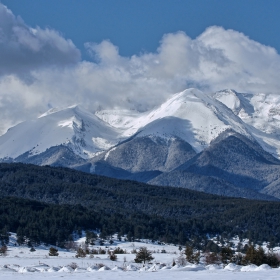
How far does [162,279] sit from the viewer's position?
96.0 meters

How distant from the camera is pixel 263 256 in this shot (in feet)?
430

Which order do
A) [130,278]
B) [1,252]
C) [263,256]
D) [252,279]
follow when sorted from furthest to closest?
[1,252], [263,256], [130,278], [252,279]

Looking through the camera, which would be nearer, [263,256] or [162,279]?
[162,279]

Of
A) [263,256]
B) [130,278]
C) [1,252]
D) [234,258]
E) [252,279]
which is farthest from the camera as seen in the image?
[1,252]

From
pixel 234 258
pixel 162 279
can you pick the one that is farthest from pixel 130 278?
pixel 234 258

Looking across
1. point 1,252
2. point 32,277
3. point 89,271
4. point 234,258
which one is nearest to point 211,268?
point 89,271

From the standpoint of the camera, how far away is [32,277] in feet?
332

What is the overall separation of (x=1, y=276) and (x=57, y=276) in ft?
25.4

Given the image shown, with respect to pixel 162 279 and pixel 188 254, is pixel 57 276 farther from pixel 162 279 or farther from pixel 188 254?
pixel 188 254

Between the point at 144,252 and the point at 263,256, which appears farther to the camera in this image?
the point at 144,252

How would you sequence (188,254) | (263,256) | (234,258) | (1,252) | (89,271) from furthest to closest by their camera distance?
(1,252), (188,254), (234,258), (263,256), (89,271)

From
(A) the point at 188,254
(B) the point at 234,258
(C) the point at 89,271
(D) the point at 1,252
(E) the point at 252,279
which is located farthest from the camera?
(D) the point at 1,252

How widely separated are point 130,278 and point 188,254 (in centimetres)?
5939

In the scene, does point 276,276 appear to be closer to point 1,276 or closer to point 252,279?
point 252,279
